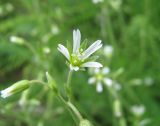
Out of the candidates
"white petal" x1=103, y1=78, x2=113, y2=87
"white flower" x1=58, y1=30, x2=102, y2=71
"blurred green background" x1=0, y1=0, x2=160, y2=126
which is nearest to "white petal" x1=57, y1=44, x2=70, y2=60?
"white flower" x1=58, y1=30, x2=102, y2=71

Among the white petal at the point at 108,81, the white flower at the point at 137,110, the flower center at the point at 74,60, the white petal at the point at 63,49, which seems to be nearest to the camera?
the white petal at the point at 63,49

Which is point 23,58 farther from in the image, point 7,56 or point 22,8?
point 22,8

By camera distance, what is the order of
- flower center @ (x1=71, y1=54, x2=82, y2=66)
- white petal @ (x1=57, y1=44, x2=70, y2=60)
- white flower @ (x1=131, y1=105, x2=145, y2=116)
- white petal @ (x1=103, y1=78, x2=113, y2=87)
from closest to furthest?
white petal @ (x1=57, y1=44, x2=70, y2=60), flower center @ (x1=71, y1=54, x2=82, y2=66), white petal @ (x1=103, y1=78, x2=113, y2=87), white flower @ (x1=131, y1=105, x2=145, y2=116)

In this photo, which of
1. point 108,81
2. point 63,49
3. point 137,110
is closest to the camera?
point 63,49

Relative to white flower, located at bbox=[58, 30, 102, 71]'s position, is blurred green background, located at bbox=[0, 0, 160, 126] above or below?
above

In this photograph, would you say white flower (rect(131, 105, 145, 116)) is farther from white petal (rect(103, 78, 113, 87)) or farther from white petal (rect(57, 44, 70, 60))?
white petal (rect(57, 44, 70, 60))

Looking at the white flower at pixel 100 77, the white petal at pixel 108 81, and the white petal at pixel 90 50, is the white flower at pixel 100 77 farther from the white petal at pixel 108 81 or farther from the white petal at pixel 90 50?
the white petal at pixel 90 50

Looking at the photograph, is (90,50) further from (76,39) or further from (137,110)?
(137,110)

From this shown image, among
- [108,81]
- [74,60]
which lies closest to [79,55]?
[74,60]

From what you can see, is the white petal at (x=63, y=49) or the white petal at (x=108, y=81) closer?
the white petal at (x=63, y=49)

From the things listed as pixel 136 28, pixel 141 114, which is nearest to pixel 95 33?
pixel 136 28

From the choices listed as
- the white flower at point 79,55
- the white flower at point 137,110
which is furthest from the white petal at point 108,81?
the white flower at point 79,55

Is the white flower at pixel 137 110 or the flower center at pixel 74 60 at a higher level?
the white flower at pixel 137 110
